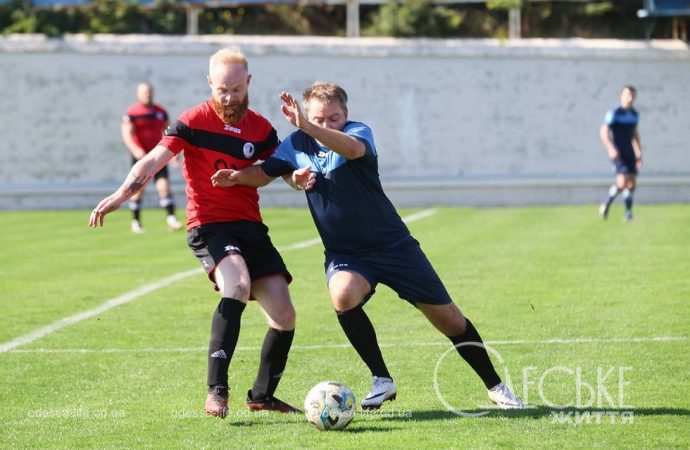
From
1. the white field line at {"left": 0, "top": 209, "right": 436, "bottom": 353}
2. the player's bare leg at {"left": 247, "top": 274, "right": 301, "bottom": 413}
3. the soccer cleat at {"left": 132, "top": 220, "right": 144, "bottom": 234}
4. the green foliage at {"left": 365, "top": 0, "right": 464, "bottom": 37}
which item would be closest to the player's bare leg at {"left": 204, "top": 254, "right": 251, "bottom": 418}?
the player's bare leg at {"left": 247, "top": 274, "right": 301, "bottom": 413}

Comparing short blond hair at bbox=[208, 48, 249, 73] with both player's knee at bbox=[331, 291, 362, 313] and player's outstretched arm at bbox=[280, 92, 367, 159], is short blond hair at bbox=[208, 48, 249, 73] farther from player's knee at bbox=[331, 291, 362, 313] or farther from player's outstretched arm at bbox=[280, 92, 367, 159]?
player's knee at bbox=[331, 291, 362, 313]

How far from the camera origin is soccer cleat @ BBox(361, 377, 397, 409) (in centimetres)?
679

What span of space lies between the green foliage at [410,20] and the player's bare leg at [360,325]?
2552 centimetres

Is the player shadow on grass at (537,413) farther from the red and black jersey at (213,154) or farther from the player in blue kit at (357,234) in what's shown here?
the red and black jersey at (213,154)

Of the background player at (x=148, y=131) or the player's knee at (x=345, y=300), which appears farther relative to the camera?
the background player at (x=148, y=131)

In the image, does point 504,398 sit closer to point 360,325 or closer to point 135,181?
point 360,325

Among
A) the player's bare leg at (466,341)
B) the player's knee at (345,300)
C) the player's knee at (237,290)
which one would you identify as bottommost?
the player's bare leg at (466,341)

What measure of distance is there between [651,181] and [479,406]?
2542 centimetres

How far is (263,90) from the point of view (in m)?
31.1

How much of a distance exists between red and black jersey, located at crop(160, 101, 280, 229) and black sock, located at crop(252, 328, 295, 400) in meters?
0.64

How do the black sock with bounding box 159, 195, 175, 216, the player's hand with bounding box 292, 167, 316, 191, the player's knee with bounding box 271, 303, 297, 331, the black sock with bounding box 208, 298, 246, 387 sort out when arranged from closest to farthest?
the player's hand with bounding box 292, 167, 316, 191 < the black sock with bounding box 208, 298, 246, 387 < the player's knee with bounding box 271, 303, 297, 331 < the black sock with bounding box 159, 195, 175, 216

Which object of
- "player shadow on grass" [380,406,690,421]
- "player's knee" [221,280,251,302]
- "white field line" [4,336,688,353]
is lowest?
"white field line" [4,336,688,353]

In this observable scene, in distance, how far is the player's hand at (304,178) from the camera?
6.64 meters

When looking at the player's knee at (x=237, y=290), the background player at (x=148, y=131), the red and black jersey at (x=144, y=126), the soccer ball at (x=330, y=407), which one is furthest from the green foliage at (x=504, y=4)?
the soccer ball at (x=330, y=407)
